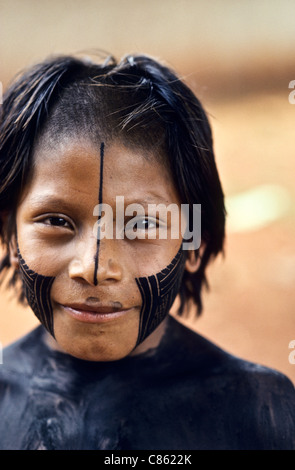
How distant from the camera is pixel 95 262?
1.42 meters

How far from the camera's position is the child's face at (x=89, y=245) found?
145 centimetres

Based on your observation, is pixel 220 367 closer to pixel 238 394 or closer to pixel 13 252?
pixel 238 394

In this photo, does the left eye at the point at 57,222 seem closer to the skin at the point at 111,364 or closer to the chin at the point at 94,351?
the skin at the point at 111,364

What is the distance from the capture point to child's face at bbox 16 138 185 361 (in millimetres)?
1447

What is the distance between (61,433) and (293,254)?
122 inches

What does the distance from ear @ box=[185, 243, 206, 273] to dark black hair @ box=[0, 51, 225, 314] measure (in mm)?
101

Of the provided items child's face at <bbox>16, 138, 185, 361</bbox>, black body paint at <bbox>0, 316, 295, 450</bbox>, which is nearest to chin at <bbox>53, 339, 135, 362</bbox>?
child's face at <bbox>16, 138, 185, 361</bbox>

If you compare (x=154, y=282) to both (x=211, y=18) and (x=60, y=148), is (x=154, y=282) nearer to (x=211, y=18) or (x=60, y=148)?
(x=60, y=148)

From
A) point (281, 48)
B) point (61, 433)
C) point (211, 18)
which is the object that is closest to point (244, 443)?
point (61, 433)

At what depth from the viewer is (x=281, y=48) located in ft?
20.6

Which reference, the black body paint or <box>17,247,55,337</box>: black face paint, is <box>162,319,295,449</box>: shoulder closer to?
the black body paint

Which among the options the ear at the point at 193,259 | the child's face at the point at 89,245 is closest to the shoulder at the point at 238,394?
the ear at the point at 193,259

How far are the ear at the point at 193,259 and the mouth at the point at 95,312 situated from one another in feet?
1.29

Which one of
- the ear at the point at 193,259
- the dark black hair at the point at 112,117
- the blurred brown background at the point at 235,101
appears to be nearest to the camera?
the dark black hair at the point at 112,117
